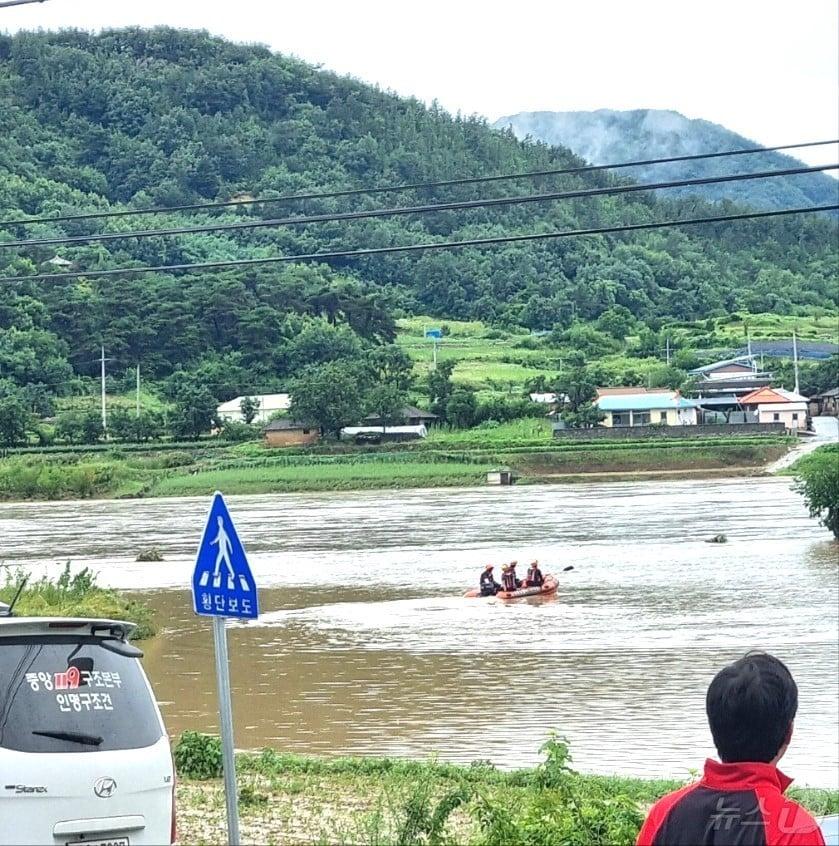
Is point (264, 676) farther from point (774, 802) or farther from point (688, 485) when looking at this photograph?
point (688, 485)

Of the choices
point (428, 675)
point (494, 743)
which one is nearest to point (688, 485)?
point (428, 675)

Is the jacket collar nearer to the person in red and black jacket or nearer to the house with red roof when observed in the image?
the person in red and black jacket

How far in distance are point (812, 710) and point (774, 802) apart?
540 inches

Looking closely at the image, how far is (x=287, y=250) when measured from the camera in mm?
151000

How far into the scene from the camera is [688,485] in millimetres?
63531

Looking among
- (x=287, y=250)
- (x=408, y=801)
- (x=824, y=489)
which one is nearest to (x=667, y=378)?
(x=287, y=250)

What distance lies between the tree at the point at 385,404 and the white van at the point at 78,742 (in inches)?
3154

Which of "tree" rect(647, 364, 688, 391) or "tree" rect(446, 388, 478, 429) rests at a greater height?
"tree" rect(647, 364, 688, 391)

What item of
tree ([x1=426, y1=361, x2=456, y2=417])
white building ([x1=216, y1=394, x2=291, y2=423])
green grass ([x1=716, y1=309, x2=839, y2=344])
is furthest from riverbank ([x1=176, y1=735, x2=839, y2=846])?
green grass ([x1=716, y1=309, x2=839, y2=344])

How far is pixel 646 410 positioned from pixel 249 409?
24.2 metres

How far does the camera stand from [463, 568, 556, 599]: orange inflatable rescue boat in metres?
29.8

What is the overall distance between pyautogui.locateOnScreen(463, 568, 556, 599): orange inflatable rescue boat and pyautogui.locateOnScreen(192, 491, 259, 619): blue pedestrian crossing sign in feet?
78.2

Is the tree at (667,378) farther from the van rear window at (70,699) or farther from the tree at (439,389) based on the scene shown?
the van rear window at (70,699)

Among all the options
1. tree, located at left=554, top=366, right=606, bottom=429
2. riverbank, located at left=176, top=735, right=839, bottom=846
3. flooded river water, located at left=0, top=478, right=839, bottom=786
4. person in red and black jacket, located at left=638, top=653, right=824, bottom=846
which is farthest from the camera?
tree, located at left=554, top=366, right=606, bottom=429
